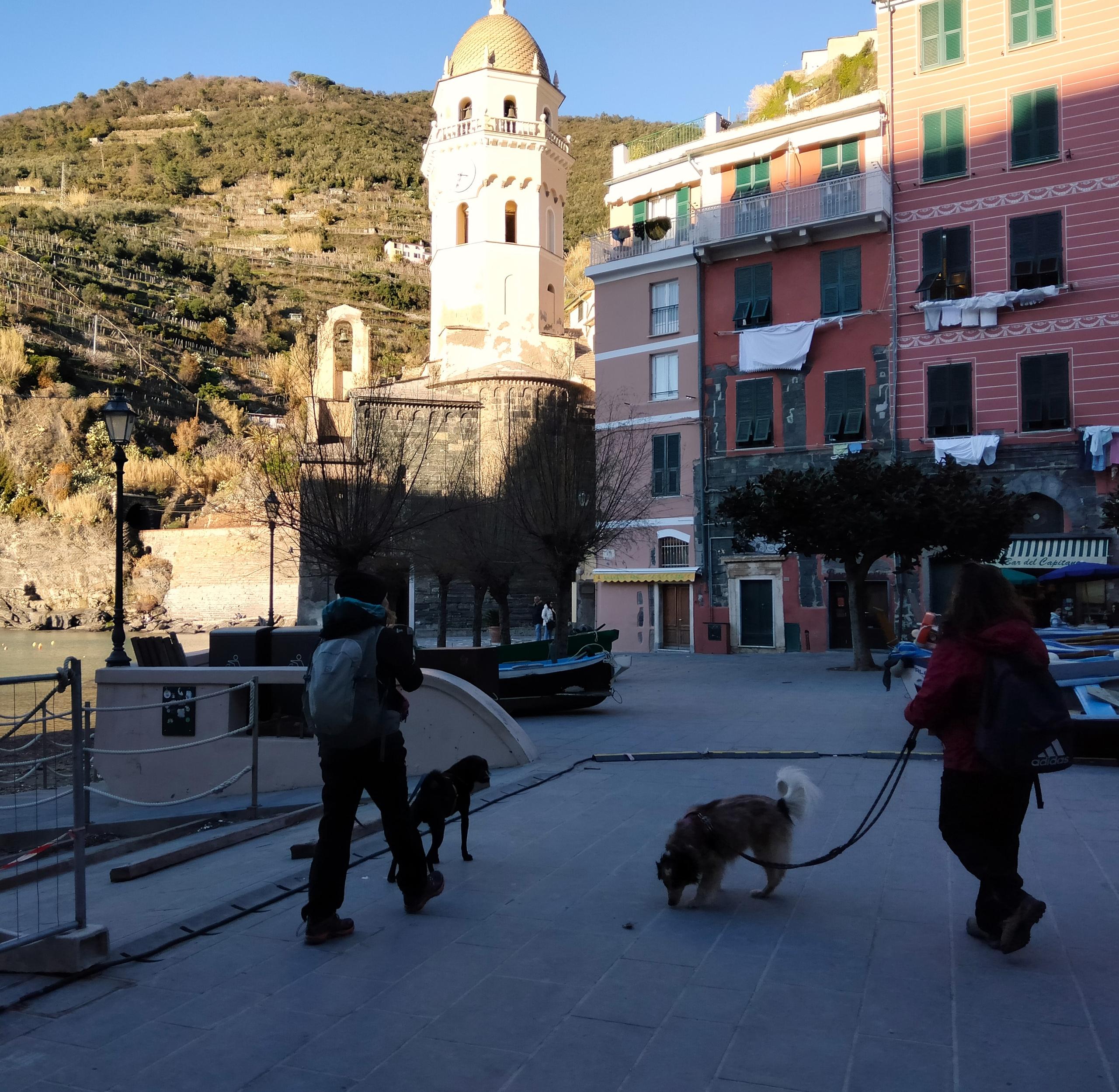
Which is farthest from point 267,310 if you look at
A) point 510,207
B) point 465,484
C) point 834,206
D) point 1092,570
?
point 1092,570

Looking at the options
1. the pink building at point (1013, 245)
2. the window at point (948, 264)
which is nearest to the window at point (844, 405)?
the pink building at point (1013, 245)

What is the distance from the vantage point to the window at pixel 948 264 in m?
27.3

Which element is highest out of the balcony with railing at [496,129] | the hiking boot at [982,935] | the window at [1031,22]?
the balcony with railing at [496,129]

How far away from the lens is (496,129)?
40.9 meters

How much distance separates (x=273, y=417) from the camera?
7262 centimetres

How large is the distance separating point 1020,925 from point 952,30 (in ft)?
96.4

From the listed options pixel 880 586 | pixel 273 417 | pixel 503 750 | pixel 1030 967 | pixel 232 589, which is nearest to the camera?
pixel 1030 967

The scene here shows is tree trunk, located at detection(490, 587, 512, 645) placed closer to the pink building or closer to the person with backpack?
the pink building

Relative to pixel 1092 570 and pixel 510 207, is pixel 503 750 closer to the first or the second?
pixel 1092 570

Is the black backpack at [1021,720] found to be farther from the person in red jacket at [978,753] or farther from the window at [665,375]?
the window at [665,375]

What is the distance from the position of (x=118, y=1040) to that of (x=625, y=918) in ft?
7.17

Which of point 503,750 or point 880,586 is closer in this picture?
point 503,750

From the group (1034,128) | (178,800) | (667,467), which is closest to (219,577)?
(667,467)

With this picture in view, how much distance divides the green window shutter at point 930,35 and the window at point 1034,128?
2556mm
